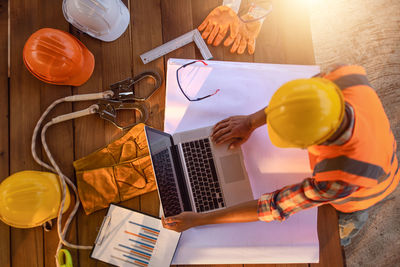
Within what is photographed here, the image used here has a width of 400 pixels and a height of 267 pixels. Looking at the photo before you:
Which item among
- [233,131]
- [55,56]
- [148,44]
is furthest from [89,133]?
[233,131]

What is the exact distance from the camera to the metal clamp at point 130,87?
982 millimetres

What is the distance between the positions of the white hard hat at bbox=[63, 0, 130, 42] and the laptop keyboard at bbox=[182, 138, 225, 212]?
1.70 ft

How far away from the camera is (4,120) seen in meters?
0.97

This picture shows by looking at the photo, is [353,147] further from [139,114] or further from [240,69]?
[139,114]

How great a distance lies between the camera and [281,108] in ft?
1.93

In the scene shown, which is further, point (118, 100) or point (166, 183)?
point (118, 100)

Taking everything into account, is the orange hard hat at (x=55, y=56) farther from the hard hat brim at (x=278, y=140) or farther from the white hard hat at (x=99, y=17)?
the hard hat brim at (x=278, y=140)

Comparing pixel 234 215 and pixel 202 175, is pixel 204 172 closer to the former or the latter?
pixel 202 175

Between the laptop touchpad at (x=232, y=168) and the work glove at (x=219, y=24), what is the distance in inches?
18.0

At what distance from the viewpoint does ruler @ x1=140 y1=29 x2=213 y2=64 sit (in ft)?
3.30

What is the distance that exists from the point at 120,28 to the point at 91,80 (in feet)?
0.76

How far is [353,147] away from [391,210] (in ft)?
3.21

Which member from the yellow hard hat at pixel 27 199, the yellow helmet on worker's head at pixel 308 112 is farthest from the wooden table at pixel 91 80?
the yellow helmet on worker's head at pixel 308 112

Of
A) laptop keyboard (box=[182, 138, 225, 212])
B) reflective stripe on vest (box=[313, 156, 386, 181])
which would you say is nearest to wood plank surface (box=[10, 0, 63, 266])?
laptop keyboard (box=[182, 138, 225, 212])
